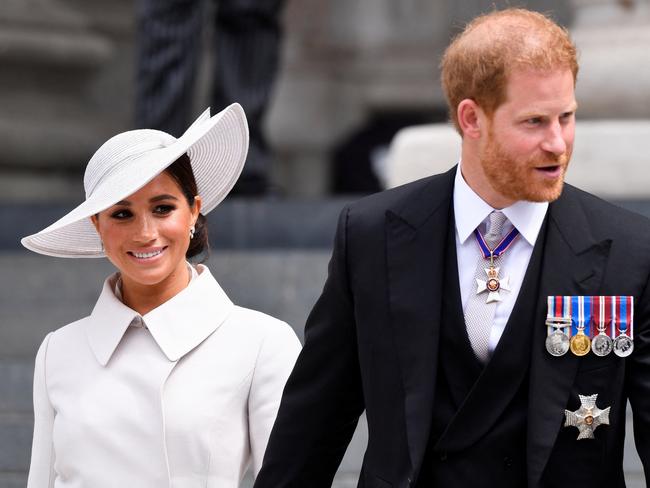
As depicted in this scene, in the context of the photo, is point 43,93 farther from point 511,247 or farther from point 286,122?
point 511,247

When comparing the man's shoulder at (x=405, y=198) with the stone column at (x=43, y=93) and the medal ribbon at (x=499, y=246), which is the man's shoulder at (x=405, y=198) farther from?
the stone column at (x=43, y=93)

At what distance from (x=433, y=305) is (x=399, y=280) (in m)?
0.11

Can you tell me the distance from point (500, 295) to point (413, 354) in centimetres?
21

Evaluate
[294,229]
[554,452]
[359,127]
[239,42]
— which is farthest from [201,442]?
[359,127]

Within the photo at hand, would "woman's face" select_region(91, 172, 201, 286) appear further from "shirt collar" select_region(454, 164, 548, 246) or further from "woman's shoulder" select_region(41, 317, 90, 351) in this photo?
"shirt collar" select_region(454, 164, 548, 246)

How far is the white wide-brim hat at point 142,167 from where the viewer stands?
3.79 metres

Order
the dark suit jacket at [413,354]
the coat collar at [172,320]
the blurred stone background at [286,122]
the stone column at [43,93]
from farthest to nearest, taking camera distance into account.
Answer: the stone column at [43,93]
the blurred stone background at [286,122]
the coat collar at [172,320]
the dark suit jacket at [413,354]

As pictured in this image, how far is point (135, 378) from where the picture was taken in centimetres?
387

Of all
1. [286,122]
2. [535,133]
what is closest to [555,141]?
[535,133]

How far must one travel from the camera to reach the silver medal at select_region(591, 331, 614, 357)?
11.3ft

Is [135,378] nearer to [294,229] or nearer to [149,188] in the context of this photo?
[149,188]

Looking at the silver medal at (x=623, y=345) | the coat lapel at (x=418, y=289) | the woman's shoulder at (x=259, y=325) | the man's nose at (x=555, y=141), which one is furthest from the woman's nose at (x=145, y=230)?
the silver medal at (x=623, y=345)

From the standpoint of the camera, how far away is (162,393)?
382 cm

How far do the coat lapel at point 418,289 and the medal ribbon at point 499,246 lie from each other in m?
0.09
